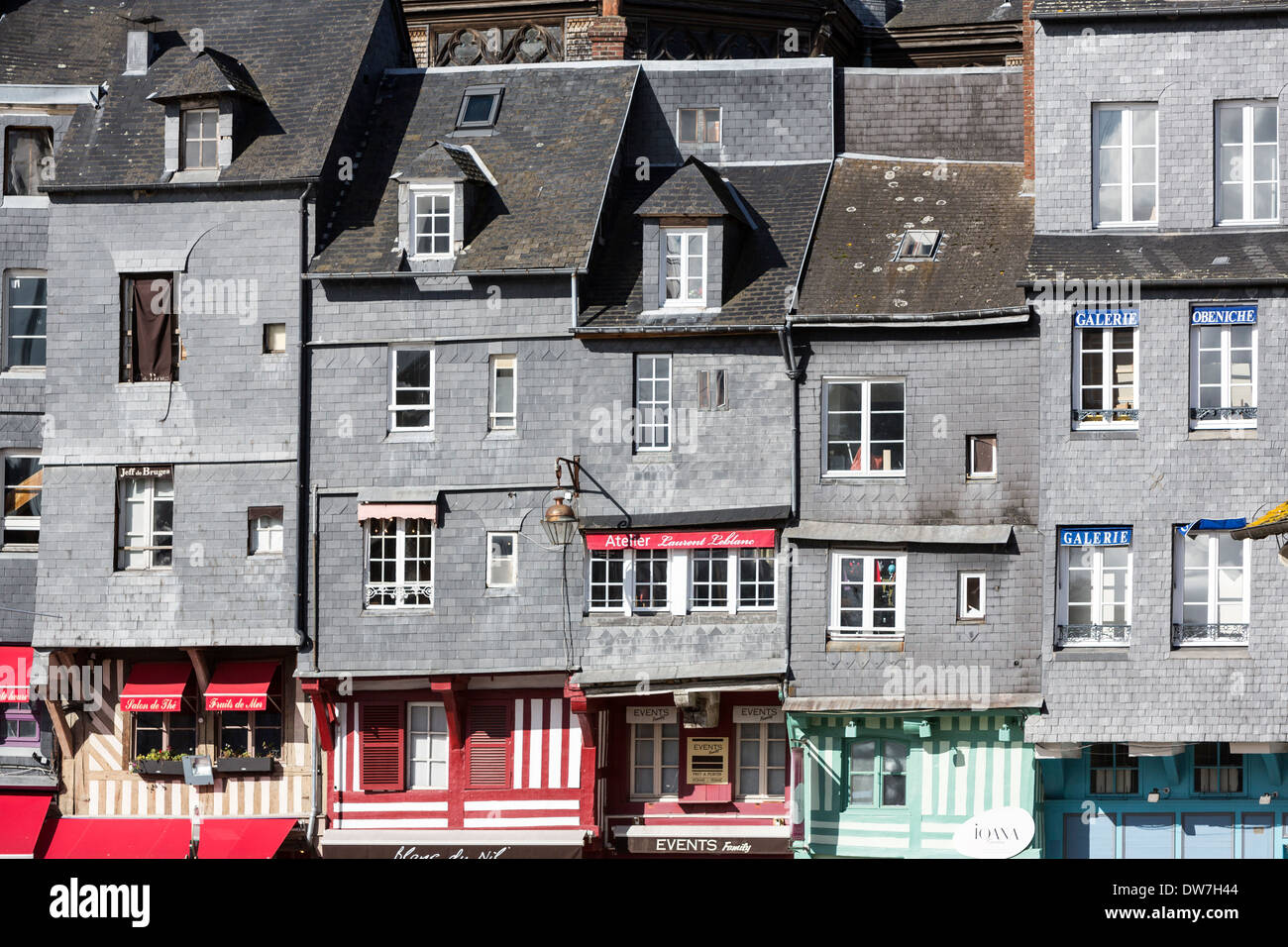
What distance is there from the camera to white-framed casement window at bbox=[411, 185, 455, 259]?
98.6ft

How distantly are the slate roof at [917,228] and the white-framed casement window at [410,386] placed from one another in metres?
5.44

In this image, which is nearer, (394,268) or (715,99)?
(394,268)

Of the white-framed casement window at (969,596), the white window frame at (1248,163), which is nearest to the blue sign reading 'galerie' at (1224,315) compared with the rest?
the white window frame at (1248,163)

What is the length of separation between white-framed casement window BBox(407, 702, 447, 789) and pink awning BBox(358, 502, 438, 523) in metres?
2.87

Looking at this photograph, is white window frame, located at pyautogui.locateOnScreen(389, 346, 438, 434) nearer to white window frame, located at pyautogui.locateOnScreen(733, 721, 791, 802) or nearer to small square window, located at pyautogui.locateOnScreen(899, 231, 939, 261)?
white window frame, located at pyautogui.locateOnScreen(733, 721, 791, 802)

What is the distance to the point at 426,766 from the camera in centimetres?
3017

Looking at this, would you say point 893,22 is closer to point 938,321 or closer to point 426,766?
point 938,321

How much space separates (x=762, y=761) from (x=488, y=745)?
3.91m

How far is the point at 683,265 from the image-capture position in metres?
29.5

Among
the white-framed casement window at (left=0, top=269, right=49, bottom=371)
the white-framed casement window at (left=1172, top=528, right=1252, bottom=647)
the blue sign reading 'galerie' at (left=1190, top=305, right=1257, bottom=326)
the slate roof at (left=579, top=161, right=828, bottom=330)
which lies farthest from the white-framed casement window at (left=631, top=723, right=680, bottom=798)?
the white-framed casement window at (left=0, top=269, right=49, bottom=371)

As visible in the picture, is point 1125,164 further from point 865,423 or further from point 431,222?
point 431,222

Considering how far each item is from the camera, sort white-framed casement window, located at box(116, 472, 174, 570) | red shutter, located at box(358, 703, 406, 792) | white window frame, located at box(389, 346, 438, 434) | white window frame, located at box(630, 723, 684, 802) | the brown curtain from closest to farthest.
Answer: white window frame, located at box(630, 723, 684, 802) → white window frame, located at box(389, 346, 438, 434) → red shutter, located at box(358, 703, 406, 792) → white-framed casement window, located at box(116, 472, 174, 570) → the brown curtain
